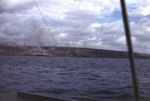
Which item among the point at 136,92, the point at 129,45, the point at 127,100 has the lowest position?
Answer: the point at 127,100

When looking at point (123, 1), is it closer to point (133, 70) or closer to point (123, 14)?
point (123, 14)

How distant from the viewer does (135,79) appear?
4.11 m

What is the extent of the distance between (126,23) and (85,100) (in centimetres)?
1109

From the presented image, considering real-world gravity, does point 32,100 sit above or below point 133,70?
below

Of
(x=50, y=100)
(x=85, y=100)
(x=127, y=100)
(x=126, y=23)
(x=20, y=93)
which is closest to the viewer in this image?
(x=126, y=23)

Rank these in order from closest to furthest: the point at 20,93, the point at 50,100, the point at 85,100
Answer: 1. the point at 50,100
2. the point at 20,93
3. the point at 85,100

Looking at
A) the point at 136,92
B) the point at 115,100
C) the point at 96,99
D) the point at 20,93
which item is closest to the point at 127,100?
the point at 115,100

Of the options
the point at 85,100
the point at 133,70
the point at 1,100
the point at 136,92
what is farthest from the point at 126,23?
the point at 85,100

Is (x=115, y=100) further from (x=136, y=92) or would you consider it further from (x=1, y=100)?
(x=136, y=92)

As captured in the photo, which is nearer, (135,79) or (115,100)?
(135,79)

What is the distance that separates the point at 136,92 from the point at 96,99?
11245 millimetres

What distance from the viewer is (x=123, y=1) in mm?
4109

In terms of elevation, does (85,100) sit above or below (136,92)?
below

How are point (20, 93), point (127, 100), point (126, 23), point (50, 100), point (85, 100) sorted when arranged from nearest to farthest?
1. point (126, 23)
2. point (50, 100)
3. point (20, 93)
4. point (85, 100)
5. point (127, 100)
